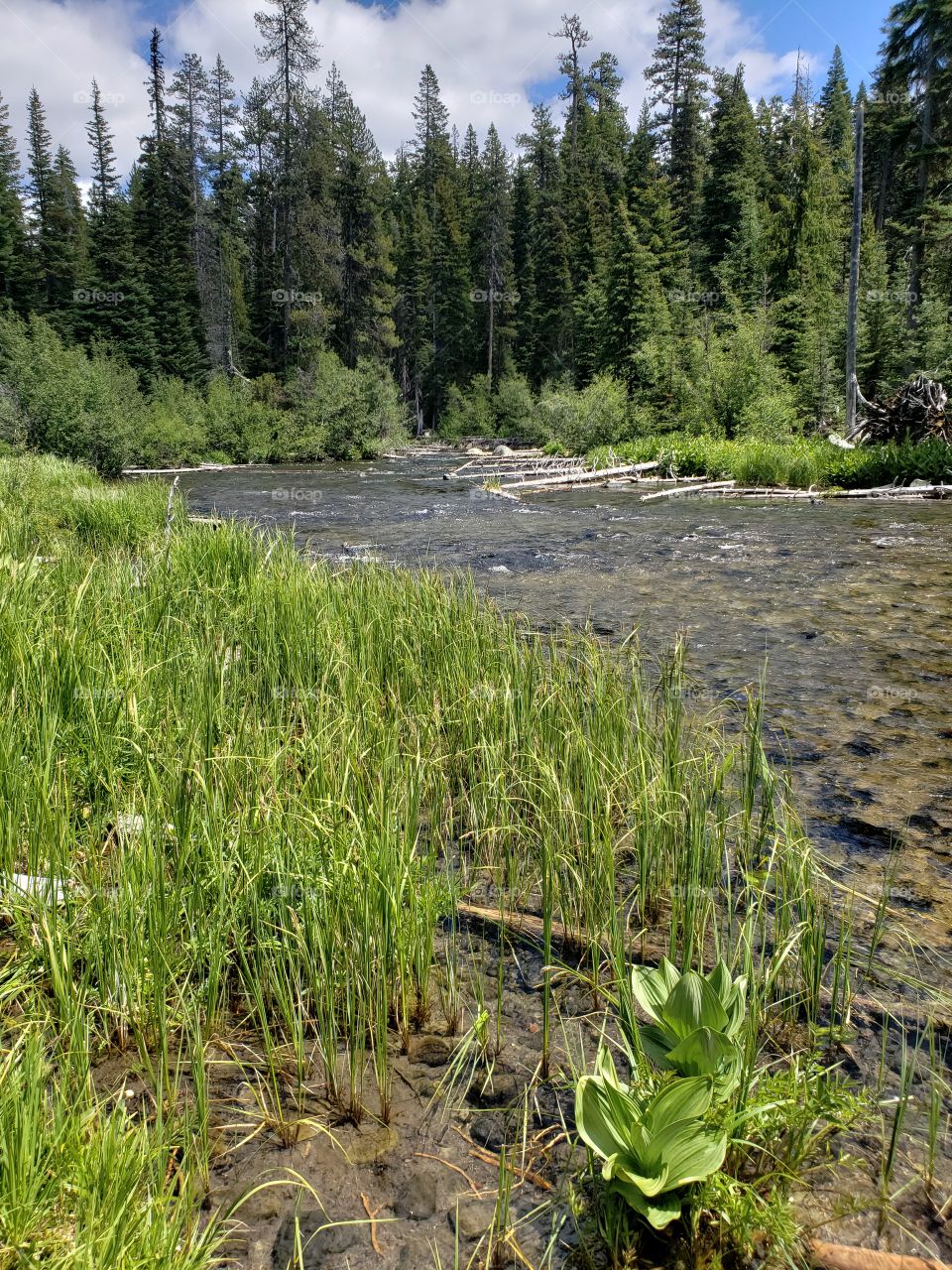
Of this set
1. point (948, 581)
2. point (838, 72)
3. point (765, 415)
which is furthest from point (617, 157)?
point (948, 581)

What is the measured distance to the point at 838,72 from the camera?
61.6 meters

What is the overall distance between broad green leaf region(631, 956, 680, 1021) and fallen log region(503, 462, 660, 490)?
65.5 ft

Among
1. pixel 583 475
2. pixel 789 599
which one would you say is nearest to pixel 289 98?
pixel 583 475

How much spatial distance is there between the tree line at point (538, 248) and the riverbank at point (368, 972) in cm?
2290

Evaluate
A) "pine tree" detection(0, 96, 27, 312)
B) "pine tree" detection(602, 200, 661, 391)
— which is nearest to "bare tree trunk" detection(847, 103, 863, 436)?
"pine tree" detection(602, 200, 661, 391)

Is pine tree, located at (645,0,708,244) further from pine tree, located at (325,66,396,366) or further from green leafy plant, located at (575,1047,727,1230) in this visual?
green leafy plant, located at (575,1047,727,1230)

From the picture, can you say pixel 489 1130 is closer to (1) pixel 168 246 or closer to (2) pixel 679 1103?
(2) pixel 679 1103

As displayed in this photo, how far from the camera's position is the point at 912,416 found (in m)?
18.7

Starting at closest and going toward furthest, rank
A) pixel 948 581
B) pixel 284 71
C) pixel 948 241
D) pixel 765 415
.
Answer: pixel 948 581 → pixel 765 415 → pixel 948 241 → pixel 284 71

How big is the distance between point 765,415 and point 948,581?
16054 mm

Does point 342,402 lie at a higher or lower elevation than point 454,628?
higher

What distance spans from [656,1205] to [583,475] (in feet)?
71.7

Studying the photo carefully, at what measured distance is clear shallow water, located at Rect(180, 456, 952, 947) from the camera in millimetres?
3939

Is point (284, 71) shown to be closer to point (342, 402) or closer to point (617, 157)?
point (342, 402)
